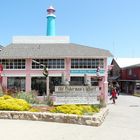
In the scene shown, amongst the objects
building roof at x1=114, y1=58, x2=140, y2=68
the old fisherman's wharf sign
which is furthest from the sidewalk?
building roof at x1=114, y1=58, x2=140, y2=68

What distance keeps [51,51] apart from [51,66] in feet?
7.03

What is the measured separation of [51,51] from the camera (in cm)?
4278

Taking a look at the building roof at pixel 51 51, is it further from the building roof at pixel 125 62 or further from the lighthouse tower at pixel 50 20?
the building roof at pixel 125 62

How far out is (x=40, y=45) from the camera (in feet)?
149

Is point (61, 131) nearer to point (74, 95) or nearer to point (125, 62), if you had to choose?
point (74, 95)

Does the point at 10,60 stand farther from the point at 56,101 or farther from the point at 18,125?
the point at 18,125

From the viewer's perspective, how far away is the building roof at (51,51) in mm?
41125

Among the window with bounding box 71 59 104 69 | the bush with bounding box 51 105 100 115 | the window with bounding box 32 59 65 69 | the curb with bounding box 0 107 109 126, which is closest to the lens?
the curb with bounding box 0 107 109 126

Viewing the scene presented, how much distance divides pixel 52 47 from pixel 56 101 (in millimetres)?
24563

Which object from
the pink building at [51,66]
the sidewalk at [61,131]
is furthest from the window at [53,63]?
the sidewalk at [61,131]

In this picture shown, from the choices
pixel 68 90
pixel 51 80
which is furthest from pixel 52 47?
pixel 68 90

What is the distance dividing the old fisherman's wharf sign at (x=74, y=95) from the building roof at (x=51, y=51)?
1969cm

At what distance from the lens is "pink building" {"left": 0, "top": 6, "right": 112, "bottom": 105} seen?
135 feet

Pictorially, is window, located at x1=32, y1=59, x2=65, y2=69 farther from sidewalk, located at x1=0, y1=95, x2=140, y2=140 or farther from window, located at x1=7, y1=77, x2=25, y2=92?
sidewalk, located at x1=0, y1=95, x2=140, y2=140
